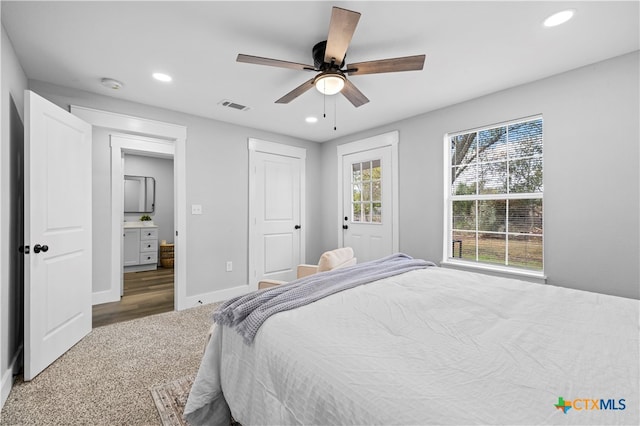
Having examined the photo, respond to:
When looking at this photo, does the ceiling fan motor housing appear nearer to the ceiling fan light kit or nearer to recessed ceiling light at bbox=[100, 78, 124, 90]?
the ceiling fan light kit

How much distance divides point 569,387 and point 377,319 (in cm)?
66

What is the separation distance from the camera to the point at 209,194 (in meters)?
3.79

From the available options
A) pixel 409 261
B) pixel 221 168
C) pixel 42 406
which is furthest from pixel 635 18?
pixel 42 406

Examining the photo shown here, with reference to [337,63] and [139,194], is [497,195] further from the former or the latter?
[139,194]

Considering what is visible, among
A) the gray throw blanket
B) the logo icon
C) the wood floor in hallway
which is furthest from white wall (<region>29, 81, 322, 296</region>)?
the logo icon

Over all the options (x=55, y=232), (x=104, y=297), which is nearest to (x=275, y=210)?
(x=104, y=297)

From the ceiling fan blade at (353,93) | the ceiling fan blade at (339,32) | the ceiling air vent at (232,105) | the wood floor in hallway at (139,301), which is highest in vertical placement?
the ceiling air vent at (232,105)

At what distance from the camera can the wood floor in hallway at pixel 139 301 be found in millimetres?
3291

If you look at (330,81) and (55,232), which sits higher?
(330,81)

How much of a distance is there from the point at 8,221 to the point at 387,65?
2824 millimetres

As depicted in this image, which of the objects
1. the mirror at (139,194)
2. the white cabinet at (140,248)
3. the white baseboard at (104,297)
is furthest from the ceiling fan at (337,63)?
the mirror at (139,194)

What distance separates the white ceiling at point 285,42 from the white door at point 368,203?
1269 mm

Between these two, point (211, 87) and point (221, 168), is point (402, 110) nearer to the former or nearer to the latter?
point (211, 87)

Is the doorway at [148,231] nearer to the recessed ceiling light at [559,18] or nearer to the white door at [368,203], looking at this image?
the white door at [368,203]
